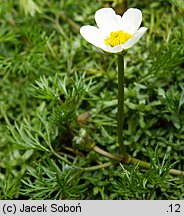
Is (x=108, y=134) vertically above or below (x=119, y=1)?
below

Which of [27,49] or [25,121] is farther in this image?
[27,49]

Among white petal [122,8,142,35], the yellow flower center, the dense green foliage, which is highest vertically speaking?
white petal [122,8,142,35]

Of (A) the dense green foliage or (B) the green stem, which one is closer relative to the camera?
(B) the green stem

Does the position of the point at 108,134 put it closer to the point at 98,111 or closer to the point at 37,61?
the point at 98,111

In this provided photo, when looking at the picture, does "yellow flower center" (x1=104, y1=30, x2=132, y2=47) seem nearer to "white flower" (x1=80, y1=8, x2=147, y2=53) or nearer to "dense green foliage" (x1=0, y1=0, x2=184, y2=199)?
"white flower" (x1=80, y1=8, x2=147, y2=53)

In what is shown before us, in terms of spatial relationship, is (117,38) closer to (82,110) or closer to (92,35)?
(92,35)

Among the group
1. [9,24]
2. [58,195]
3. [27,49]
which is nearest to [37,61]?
[27,49]

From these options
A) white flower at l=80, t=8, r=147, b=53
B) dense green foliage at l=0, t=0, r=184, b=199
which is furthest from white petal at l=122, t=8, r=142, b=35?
dense green foliage at l=0, t=0, r=184, b=199
